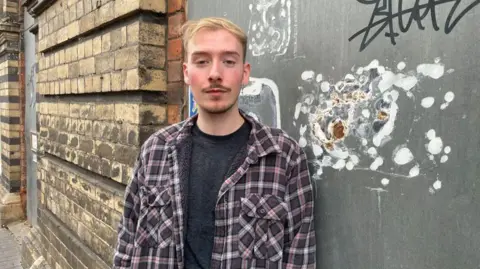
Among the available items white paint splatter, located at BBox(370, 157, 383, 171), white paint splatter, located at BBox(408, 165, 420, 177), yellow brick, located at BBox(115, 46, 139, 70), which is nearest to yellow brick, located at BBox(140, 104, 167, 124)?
yellow brick, located at BBox(115, 46, 139, 70)

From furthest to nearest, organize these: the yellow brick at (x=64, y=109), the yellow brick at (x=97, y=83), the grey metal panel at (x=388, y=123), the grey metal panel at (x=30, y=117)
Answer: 1. the grey metal panel at (x=30, y=117)
2. the yellow brick at (x=64, y=109)
3. the yellow brick at (x=97, y=83)
4. the grey metal panel at (x=388, y=123)

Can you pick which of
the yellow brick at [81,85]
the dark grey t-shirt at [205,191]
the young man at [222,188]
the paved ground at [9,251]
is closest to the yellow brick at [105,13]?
the yellow brick at [81,85]

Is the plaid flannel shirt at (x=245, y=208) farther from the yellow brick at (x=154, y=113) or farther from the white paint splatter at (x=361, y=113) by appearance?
the yellow brick at (x=154, y=113)

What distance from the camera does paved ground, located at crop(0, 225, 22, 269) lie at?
4868 millimetres

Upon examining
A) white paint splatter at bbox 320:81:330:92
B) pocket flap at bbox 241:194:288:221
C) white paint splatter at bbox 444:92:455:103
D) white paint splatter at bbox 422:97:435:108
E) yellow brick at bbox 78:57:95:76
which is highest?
yellow brick at bbox 78:57:95:76

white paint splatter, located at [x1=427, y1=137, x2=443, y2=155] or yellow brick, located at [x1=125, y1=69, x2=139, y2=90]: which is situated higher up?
yellow brick, located at [x1=125, y1=69, x2=139, y2=90]

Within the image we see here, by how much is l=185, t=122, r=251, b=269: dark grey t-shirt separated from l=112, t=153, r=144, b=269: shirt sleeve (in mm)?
259

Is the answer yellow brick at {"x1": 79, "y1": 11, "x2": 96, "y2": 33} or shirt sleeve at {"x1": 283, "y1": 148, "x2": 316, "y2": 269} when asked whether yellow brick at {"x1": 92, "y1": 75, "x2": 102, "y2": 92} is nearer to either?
yellow brick at {"x1": 79, "y1": 11, "x2": 96, "y2": 33}

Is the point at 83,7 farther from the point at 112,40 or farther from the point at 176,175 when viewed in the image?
the point at 176,175

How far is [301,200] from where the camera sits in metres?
1.44

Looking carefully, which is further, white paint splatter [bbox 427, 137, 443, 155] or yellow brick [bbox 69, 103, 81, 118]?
yellow brick [bbox 69, 103, 81, 118]

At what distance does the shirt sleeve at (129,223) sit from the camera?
158cm

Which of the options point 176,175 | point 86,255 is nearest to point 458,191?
point 176,175

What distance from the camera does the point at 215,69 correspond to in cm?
138
